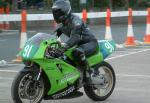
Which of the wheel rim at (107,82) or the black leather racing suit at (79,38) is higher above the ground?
the black leather racing suit at (79,38)

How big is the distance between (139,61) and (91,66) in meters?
5.91

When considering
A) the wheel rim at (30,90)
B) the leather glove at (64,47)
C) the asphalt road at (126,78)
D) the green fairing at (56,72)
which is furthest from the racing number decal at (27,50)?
the asphalt road at (126,78)

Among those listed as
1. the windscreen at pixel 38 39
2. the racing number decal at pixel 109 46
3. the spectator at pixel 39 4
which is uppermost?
the windscreen at pixel 38 39

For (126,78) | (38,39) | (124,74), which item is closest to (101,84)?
(38,39)

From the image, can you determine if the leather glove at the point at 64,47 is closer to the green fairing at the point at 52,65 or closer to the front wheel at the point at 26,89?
the green fairing at the point at 52,65

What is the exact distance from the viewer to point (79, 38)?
27.8ft

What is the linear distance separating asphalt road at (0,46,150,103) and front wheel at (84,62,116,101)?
0.11 m

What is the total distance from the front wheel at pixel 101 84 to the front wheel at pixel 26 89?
3.39 ft

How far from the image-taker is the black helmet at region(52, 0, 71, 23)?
8281 mm

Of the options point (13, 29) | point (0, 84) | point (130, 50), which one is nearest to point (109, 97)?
point (0, 84)

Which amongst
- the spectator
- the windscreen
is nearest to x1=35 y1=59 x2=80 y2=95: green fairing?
the windscreen

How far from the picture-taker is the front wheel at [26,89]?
25.4 feet

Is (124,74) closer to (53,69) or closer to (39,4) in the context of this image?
(53,69)

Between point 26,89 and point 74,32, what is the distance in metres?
1.17
